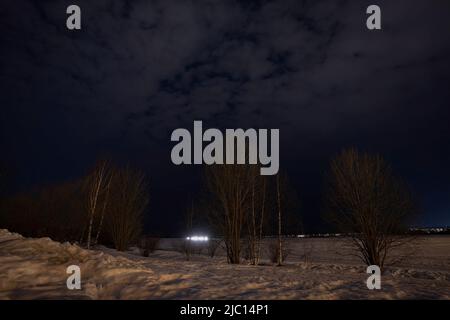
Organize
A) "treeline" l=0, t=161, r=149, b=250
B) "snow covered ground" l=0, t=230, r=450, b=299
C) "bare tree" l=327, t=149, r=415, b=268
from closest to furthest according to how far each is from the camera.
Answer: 1. "snow covered ground" l=0, t=230, r=450, b=299
2. "bare tree" l=327, t=149, r=415, b=268
3. "treeline" l=0, t=161, r=149, b=250

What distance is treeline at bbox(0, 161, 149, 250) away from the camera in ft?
59.3

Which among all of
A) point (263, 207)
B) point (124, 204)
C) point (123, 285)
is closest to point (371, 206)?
point (263, 207)

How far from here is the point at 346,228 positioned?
43.8 ft

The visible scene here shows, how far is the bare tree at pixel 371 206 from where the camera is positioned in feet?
41.0

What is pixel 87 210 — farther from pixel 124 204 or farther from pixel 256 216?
pixel 256 216

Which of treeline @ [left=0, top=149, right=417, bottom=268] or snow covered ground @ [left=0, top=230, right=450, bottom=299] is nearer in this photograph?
snow covered ground @ [left=0, top=230, right=450, bottom=299]

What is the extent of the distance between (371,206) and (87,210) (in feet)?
57.7

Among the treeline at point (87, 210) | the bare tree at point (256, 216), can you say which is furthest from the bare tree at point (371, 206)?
the treeline at point (87, 210)

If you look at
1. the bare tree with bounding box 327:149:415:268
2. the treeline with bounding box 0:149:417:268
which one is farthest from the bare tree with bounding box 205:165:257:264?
the bare tree with bounding box 327:149:415:268

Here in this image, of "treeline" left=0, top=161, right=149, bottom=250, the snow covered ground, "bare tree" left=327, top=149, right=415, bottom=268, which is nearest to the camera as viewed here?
the snow covered ground

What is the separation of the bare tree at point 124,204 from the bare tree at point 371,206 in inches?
578

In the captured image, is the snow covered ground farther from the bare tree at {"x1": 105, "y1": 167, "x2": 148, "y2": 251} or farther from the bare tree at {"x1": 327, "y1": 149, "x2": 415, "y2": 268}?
the bare tree at {"x1": 105, "y1": 167, "x2": 148, "y2": 251}

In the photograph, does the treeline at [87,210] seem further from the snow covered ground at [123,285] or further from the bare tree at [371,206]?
the bare tree at [371,206]
